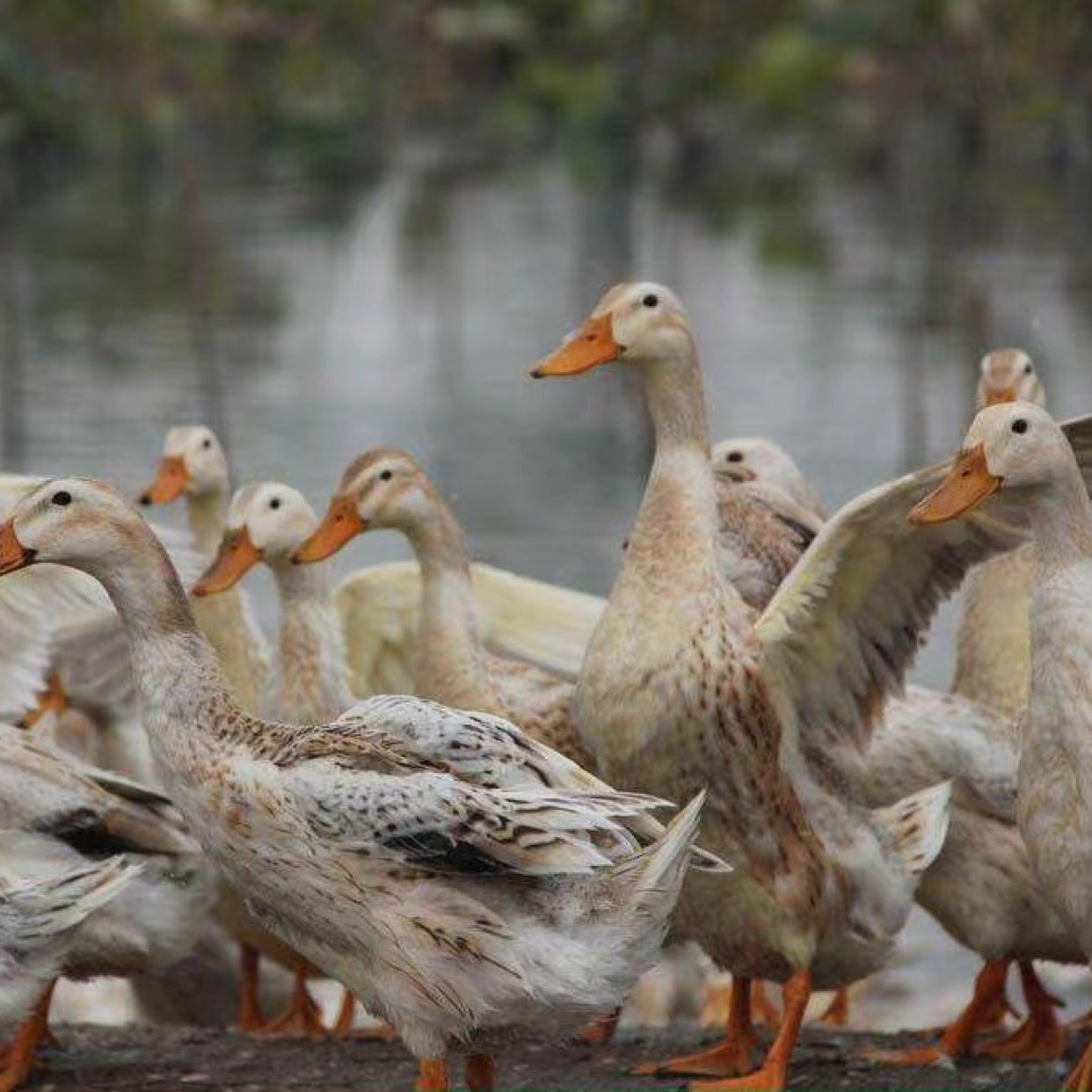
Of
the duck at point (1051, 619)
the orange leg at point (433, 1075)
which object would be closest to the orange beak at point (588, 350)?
the duck at point (1051, 619)

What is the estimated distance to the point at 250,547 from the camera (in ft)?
27.9

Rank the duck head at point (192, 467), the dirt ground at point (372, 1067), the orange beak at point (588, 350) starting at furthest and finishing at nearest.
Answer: the duck head at point (192, 467) → the orange beak at point (588, 350) → the dirt ground at point (372, 1067)

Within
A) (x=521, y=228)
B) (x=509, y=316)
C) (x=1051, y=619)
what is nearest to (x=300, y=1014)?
(x=1051, y=619)

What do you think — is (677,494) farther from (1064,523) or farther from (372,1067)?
(372,1067)

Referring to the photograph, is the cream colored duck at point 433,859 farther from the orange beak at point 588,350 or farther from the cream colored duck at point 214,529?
the cream colored duck at point 214,529

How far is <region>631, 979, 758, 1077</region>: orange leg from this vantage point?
7715 mm

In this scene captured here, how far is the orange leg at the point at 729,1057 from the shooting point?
25.3ft

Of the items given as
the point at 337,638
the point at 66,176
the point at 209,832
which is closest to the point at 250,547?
the point at 337,638

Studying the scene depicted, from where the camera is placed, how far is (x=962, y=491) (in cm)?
670

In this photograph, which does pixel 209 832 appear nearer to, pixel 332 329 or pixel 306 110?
pixel 332 329

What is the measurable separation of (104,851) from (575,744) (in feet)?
4.95

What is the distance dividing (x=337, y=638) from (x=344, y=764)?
226cm

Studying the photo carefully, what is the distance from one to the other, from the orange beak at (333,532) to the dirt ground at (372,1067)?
4.70ft

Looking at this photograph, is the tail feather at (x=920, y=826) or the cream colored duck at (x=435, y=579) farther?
the cream colored duck at (x=435, y=579)
